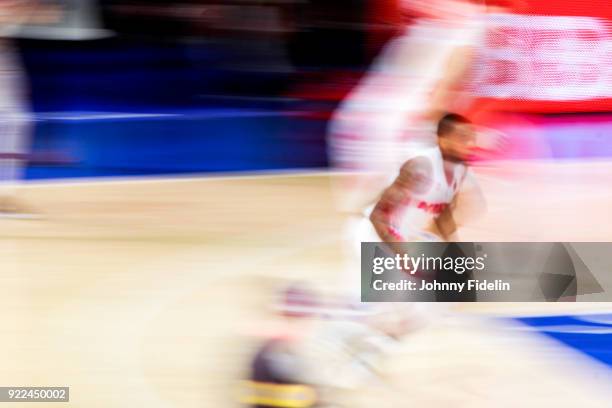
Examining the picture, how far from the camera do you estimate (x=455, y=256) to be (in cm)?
182

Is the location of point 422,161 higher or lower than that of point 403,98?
lower

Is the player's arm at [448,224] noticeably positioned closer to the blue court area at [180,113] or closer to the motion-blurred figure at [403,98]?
the motion-blurred figure at [403,98]

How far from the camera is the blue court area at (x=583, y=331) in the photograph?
6.26 feet

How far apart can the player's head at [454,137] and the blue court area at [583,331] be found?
16.3 inches

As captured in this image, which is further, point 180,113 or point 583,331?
point 583,331

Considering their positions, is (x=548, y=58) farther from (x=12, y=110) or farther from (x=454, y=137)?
(x=12, y=110)

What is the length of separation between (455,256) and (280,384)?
47 cm

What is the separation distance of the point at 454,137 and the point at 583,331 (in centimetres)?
56

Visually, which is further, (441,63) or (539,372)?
(539,372)

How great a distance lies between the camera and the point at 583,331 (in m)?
1.95

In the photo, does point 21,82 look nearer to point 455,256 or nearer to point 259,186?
point 259,186

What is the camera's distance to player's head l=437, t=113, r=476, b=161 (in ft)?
6.00

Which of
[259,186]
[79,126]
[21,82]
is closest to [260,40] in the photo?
[259,186]

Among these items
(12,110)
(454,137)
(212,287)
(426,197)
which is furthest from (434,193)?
(12,110)
